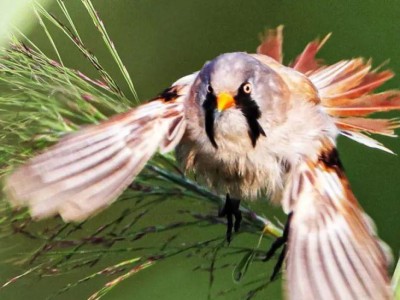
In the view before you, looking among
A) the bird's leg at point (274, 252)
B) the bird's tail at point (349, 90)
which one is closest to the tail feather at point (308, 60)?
the bird's tail at point (349, 90)

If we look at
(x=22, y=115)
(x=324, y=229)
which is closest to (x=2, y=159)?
(x=22, y=115)

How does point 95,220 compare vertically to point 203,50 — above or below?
below

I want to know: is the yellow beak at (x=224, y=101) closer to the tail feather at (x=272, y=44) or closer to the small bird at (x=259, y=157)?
the small bird at (x=259, y=157)

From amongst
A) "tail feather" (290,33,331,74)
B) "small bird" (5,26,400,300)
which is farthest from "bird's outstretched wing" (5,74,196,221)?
"tail feather" (290,33,331,74)

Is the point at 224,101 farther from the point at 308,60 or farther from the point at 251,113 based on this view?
the point at 308,60

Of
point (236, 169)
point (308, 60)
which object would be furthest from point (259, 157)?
point (308, 60)

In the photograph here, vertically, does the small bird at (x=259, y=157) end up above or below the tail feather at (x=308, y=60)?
below

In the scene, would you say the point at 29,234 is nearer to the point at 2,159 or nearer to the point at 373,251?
the point at 2,159

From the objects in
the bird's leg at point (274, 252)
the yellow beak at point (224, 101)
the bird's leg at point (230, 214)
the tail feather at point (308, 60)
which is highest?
the tail feather at point (308, 60)
